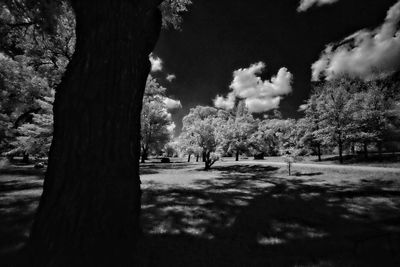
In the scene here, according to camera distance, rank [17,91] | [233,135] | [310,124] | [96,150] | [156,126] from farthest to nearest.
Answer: [156,126]
[310,124]
[233,135]
[17,91]
[96,150]

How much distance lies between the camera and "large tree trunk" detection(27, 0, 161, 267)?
2285 mm

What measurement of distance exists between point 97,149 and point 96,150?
0.02 meters

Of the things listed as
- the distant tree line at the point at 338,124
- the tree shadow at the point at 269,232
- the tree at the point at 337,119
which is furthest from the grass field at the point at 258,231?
the tree at the point at 337,119

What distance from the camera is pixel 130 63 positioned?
9.12 ft

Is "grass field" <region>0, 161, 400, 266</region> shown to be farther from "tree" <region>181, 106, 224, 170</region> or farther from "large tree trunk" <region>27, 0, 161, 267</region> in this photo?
"tree" <region>181, 106, 224, 170</region>

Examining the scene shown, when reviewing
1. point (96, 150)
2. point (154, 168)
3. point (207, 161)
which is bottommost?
point (154, 168)

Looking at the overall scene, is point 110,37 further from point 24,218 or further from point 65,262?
point 24,218

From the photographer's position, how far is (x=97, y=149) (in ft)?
8.03

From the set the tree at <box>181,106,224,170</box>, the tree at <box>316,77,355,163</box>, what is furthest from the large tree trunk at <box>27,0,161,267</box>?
the tree at <box>316,77,355,163</box>

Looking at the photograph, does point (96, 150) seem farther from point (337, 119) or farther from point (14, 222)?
point (337, 119)

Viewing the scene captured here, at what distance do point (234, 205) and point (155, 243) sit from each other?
3.71 meters

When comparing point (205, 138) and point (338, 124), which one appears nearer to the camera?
point (205, 138)

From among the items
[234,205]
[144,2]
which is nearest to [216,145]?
[234,205]

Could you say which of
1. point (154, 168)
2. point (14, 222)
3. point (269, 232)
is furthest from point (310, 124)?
point (14, 222)
